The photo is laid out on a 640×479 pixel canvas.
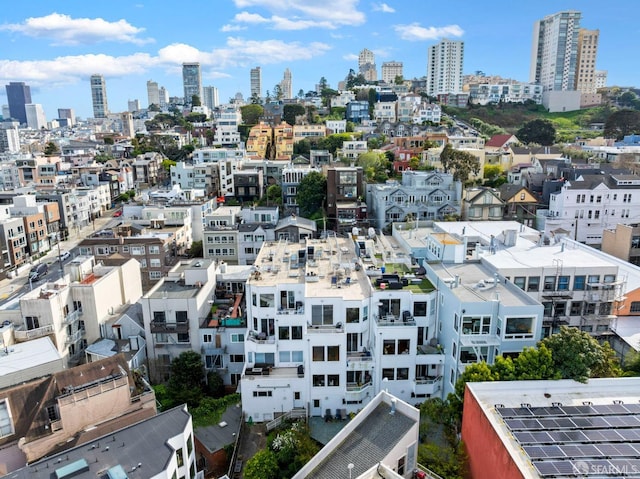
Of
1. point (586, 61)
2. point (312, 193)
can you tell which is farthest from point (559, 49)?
point (312, 193)

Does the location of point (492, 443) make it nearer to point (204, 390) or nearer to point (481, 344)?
point (481, 344)

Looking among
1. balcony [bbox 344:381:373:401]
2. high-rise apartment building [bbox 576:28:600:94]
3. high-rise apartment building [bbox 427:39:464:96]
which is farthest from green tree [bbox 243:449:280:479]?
high-rise apartment building [bbox 427:39:464:96]

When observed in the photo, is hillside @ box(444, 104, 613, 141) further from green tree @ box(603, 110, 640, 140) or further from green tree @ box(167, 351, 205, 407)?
green tree @ box(167, 351, 205, 407)

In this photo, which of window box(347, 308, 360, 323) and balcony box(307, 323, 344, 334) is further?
window box(347, 308, 360, 323)

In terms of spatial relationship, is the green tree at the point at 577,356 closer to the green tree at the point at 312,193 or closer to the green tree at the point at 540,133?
the green tree at the point at 312,193

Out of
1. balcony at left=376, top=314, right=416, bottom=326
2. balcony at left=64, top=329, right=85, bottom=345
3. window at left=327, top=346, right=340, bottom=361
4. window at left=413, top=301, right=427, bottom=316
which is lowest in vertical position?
balcony at left=64, top=329, right=85, bottom=345

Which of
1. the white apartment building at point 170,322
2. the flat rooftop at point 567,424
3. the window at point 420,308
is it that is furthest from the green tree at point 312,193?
the flat rooftop at point 567,424

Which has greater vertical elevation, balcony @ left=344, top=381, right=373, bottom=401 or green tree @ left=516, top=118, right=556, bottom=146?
green tree @ left=516, top=118, right=556, bottom=146

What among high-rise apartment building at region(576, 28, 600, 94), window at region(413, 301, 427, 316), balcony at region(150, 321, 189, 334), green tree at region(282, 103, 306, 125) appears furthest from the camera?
high-rise apartment building at region(576, 28, 600, 94)
